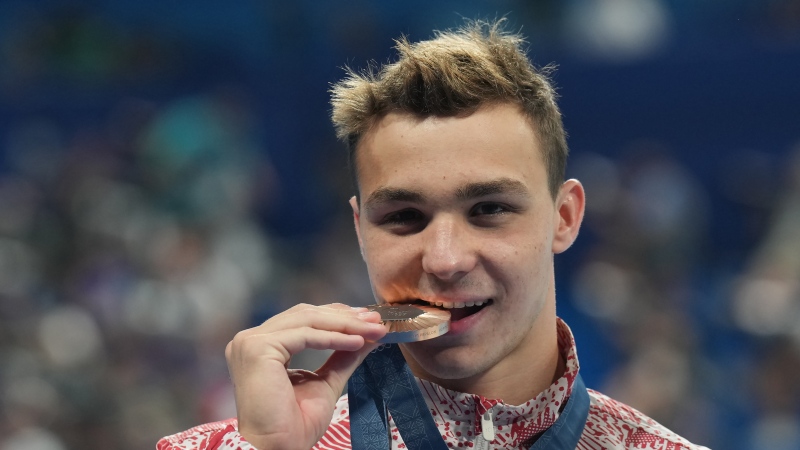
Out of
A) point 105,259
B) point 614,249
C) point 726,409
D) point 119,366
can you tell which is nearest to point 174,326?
point 119,366

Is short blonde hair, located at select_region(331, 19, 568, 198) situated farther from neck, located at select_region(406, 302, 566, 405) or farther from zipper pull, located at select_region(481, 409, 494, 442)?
zipper pull, located at select_region(481, 409, 494, 442)

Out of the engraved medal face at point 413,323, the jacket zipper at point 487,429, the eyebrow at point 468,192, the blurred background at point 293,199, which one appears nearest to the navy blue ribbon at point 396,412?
the jacket zipper at point 487,429

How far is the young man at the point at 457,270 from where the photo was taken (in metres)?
2.42

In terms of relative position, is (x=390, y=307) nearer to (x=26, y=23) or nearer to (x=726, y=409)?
(x=726, y=409)

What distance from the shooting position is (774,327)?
278 inches

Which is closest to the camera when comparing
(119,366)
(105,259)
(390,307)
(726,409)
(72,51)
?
(390,307)

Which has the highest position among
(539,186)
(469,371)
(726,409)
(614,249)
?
(539,186)

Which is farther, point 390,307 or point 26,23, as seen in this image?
point 26,23

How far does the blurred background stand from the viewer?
23.0 ft

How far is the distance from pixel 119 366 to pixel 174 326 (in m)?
0.50

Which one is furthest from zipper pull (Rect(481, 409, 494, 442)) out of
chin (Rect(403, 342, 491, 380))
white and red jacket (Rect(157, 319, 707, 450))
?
chin (Rect(403, 342, 491, 380))

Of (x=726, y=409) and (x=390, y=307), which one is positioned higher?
(x=390, y=307)

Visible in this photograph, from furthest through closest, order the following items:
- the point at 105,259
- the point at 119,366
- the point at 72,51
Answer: the point at 72,51 < the point at 105,259 < the point at 119,366

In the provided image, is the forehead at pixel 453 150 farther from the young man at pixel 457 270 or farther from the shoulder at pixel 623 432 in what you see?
the shoulder at pixel 623 432
